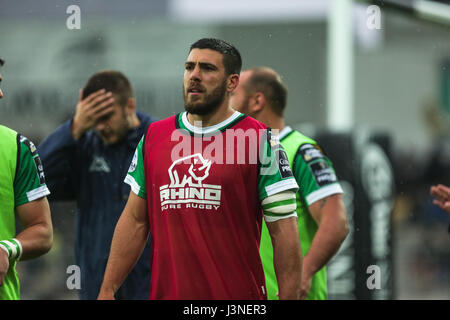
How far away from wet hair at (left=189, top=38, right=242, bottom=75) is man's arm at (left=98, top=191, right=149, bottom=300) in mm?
727

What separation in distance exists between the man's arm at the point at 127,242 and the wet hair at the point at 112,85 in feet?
4.66

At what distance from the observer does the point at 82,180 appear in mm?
5215

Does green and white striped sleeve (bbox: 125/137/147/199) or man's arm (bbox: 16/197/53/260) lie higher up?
green and white striped sleeve (bbox: 125/137/147/199)

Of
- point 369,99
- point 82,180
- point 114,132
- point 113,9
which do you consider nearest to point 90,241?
point 82,180

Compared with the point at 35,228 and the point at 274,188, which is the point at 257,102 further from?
the point at 35,228

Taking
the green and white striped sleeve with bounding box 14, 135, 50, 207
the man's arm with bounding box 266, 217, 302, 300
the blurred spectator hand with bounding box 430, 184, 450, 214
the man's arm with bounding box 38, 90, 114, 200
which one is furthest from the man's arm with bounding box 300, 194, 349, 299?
the green and white striped sleeve with bounding box 14, 135, 50, 207

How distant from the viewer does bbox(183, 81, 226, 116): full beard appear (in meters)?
3.65

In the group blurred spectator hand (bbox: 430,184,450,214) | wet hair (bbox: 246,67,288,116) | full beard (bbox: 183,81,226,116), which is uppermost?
wet hair (bbox: 246,67,288,116)

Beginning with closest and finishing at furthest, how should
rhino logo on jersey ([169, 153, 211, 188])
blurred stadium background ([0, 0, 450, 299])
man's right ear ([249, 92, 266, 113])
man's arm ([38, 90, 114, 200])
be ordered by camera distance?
1. rhino logo on jersey ([169, 153, 211, 188])
2. man's right ear ([249, 92, 266, 113])
3. man's arm ([38, 90, 114, 200])
4. blurred stadium background ([0, 0, 450, 299])

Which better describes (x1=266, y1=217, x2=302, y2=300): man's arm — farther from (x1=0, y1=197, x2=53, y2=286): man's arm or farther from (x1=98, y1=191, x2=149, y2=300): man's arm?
(x1=0, y1=197, x2=53, y2=286): man's arm

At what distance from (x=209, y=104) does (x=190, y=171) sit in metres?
0.32

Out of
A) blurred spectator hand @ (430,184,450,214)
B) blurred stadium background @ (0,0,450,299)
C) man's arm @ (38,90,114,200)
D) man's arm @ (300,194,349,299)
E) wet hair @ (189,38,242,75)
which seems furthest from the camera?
blurred stadium background @ (0,0,450,299)

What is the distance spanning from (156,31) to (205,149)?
17322mm
